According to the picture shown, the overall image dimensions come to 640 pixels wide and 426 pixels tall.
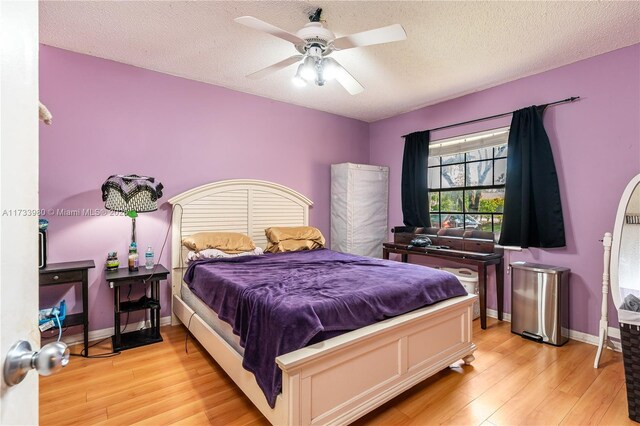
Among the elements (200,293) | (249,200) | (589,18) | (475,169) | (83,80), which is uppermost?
(589,18)

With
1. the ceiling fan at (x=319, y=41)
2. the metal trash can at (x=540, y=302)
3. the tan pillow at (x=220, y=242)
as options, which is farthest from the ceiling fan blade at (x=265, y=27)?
the metal trash can at (x=540, y=302)

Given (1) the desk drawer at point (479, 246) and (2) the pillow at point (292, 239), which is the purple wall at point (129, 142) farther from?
(1) the desk drawer at point (479, 246)

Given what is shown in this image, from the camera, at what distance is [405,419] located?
1.82 metres

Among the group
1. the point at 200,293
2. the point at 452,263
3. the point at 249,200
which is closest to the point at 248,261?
the point at 200,293

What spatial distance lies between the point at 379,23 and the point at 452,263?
9.17ft

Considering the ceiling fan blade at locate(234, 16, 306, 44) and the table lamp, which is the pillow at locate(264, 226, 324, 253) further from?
the ceiling fan blade at locate(234, 16, 306, 44)

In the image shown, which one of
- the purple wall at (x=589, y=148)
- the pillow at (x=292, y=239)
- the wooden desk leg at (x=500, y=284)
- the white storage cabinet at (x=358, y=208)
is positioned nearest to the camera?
the purple wall at (x=589, y=148)

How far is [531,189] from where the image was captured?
3150 mm

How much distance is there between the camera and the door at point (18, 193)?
0.52 metres

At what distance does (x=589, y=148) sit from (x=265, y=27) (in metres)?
2.97

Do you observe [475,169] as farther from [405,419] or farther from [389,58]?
[405,419]

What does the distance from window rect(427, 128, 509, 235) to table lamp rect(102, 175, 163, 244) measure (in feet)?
11.0

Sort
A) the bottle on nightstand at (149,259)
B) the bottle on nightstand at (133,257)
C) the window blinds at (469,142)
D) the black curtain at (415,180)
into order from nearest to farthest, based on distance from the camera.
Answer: the bottle on nightstand at (133,257)
the bottle on nightstand at (149,259)
the window blinds at (469,142)
the black curtain at (415,180)

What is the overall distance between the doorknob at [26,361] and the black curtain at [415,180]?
4.12 metres
